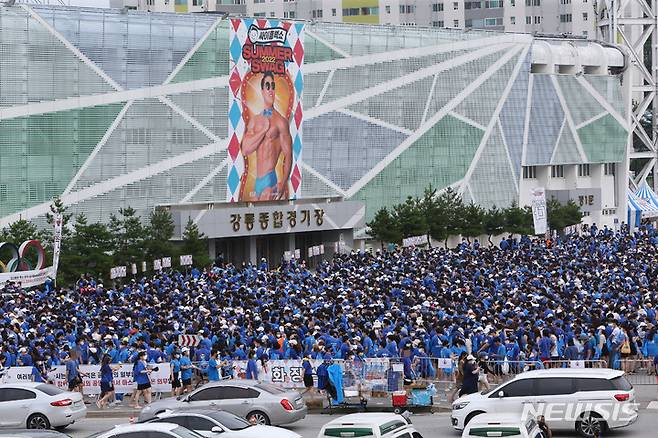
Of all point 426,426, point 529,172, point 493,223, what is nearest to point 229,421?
point 426,426

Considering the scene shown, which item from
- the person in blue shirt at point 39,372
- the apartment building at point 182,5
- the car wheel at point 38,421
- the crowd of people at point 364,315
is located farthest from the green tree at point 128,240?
the apartment building at point 182,5

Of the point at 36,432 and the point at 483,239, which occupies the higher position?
the point at 483,239

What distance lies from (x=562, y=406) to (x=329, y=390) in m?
6.15

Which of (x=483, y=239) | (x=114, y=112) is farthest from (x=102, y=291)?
(x=483, y=239)

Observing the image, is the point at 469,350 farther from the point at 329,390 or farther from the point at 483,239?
the point at 483,239

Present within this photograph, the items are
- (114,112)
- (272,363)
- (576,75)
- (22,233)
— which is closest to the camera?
(272,363)

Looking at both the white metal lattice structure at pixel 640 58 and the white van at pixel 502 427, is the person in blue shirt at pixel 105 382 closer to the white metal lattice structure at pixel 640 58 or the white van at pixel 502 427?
the white van at pixel 502 427

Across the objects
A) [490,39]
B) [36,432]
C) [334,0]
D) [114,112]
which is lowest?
[36,432]

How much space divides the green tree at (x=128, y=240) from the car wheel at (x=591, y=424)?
37.3 metres

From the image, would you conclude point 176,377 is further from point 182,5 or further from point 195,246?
point 182,5

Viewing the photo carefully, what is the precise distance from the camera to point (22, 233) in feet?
191

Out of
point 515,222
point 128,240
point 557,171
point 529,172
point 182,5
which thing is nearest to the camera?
point 128,240

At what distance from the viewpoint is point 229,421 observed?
71.7 feet

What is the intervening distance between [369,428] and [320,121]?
2273 inches
